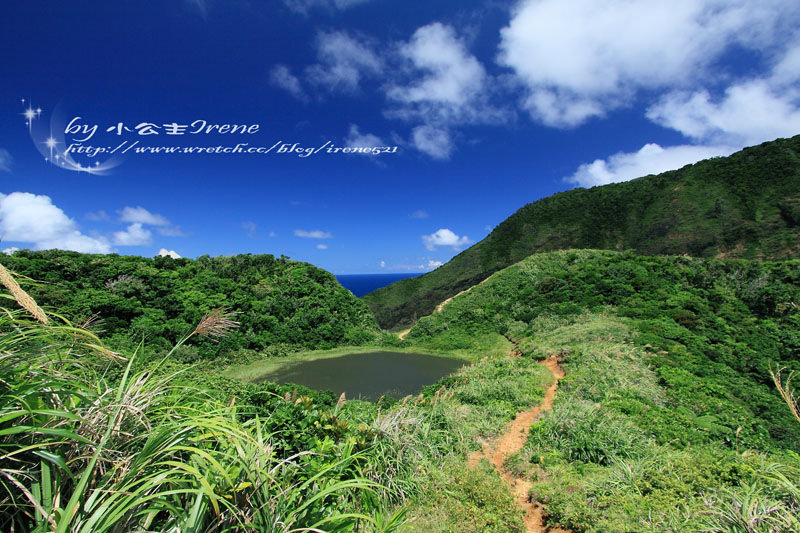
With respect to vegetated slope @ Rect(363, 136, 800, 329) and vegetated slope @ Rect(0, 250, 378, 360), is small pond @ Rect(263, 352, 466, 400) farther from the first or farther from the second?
vegetated slope @ Rect(363, 136, 800, 329)

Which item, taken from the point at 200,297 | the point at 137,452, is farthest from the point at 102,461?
the point at 200,297

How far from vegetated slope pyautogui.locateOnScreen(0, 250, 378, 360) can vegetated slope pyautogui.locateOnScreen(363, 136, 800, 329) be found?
18900 mm

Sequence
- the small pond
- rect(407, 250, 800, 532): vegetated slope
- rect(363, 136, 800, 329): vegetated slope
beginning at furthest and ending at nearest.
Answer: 1. rect(363, 136, 800, 329): vegetated slope
2. the small pond
3. rect(407, 250, 800, 532): vegetated slope

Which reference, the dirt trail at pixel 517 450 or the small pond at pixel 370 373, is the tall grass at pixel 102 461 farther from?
the small pond at pixel 370 373

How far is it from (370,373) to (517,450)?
1123 centimetres

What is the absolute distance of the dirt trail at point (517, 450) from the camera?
5.46m

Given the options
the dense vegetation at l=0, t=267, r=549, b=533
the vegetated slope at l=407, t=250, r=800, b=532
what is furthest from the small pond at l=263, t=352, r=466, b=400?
the dense vegetation at l=0, t=267, r=549, b=533

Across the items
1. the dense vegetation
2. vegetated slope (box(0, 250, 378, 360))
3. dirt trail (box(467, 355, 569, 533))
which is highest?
vegetated slope (box(0, 250, 378, 360))

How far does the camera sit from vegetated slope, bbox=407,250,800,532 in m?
4.93

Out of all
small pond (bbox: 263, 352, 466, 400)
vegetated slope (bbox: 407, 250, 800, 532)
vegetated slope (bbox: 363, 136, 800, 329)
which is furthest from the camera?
vegetated slope (bbox: 363, 136, 800, 329)

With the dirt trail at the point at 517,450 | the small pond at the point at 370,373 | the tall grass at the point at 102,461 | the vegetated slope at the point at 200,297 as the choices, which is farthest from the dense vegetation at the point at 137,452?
the vegetated slope at the point at 200,297

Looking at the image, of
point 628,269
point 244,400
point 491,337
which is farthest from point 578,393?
point 628,269

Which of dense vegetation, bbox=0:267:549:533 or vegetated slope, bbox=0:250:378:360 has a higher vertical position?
vegetated slope, bbox=0:250:378:360

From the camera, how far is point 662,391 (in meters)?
→ 10.3
